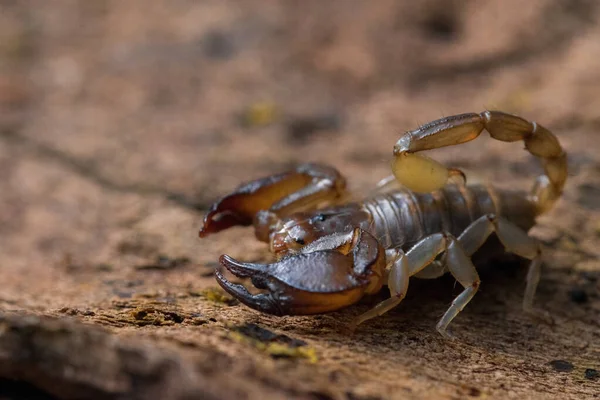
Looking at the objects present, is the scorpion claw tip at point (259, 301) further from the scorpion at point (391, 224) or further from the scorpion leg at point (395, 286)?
the scorpion leg at point (395, 286)

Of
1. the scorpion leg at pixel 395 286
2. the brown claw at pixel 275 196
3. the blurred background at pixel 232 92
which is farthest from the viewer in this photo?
the blurred background at pixel 232 92

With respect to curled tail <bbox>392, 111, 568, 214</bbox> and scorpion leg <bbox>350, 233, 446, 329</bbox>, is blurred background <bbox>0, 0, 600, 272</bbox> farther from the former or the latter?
scorpion leg <bbox>350, 233, 446, 329</bbox>

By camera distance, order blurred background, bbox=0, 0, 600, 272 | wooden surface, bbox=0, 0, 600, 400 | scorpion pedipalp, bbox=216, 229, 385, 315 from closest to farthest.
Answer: wooden surface, bbox=0, 0, 600, 400
scorpion pedipalp, bbox=216, 229, 385, 315
blurred background, bbox=0, 0, 600, 272

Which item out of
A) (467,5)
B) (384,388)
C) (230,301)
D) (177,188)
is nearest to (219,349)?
(384,388)

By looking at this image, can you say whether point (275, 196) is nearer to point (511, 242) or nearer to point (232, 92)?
point (511, 242)

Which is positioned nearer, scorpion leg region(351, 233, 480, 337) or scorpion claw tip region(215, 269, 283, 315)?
scorpion claw tip region(215, 269, 283, 315)

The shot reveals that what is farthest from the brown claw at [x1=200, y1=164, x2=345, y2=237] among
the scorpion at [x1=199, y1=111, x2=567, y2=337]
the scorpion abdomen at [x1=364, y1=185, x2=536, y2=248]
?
the scorpion abdomen at [x1=364, y1=185, x2=536, y2=248]

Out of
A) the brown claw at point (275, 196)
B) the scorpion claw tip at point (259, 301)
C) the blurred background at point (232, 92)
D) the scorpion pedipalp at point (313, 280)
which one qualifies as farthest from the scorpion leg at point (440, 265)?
the blurred background at point (232, 92)
